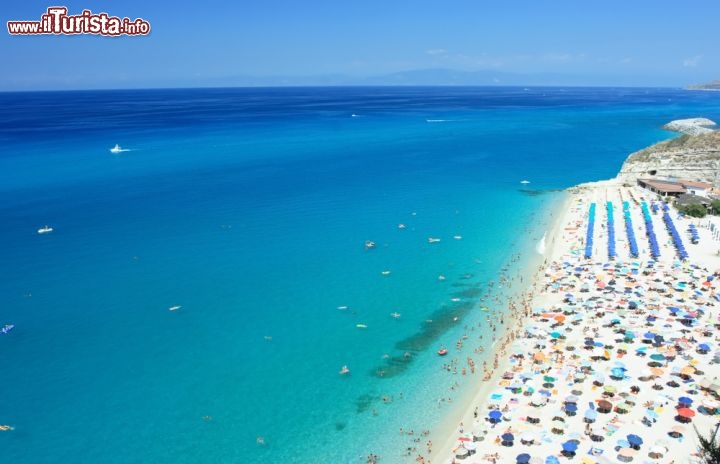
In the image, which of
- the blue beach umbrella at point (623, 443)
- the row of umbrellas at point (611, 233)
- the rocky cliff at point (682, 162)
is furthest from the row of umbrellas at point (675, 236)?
the blue beach umbrella at point (623, 443)

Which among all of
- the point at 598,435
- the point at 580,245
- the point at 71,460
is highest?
the point at 580,245

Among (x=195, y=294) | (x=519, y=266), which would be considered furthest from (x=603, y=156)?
(x=195, y=294)

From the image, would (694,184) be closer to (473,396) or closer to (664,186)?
(664,186)

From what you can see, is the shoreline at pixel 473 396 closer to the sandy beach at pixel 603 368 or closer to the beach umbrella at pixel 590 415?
the sandy beach at pixel 603 368

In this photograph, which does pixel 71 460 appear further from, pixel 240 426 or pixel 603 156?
pixel 603 156

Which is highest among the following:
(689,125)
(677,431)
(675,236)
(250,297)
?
(689,125)

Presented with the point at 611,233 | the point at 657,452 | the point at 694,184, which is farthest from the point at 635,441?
the point at 694,184
